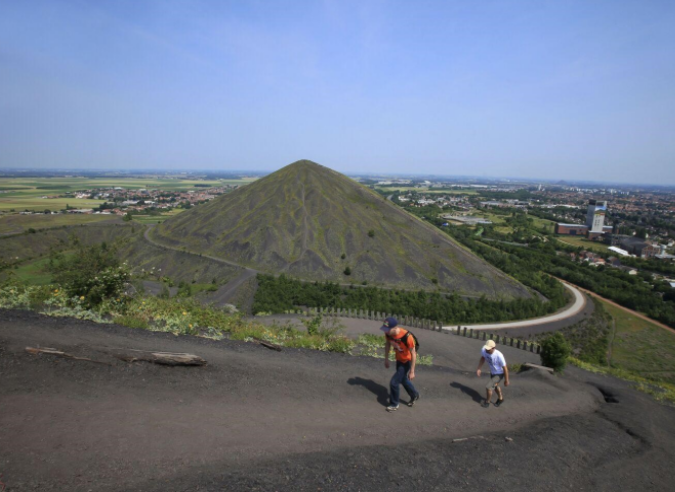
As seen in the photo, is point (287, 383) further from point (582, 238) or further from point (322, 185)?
point (582, 238)

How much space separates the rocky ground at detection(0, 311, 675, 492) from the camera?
4633 mm

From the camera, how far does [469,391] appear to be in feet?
29.1

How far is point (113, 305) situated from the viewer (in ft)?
33.4

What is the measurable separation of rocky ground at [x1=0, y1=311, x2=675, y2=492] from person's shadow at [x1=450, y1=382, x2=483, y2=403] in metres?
0.04

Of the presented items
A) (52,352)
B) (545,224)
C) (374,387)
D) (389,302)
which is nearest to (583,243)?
(545,224)

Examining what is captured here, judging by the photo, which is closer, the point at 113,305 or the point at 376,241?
the point at 113,305

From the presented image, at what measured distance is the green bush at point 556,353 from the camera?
37.7 feet

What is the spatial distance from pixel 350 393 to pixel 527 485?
3441mm

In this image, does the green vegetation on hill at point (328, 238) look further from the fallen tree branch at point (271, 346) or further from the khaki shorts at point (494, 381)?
the khaki shorts at point (494, 381)

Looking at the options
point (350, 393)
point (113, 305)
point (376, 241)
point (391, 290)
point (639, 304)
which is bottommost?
point (639, 304)

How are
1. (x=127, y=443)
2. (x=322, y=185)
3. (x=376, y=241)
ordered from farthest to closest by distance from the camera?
(x=322, y=185), (x=376, y=241), (x=127, y=443)

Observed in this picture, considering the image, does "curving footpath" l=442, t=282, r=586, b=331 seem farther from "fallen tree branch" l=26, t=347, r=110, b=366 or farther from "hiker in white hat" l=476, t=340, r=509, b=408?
"fallen tree branch" l=26, t=347, r=110, b=366

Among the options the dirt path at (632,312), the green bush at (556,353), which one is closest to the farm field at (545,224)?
the dirt path at (632,312)

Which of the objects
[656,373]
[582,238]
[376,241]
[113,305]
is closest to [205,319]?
[113,305]
